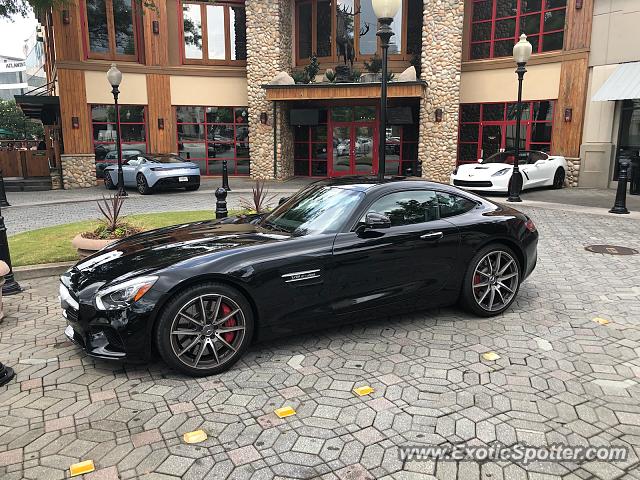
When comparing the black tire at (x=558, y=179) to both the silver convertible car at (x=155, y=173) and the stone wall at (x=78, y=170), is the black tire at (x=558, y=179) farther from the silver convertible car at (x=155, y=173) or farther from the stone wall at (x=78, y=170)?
the stone wall at (x=78, y=170)

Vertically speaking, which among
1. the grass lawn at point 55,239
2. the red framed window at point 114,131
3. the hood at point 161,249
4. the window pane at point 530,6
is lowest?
the grass lawn at point 55,239

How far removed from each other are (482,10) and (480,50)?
1.57m

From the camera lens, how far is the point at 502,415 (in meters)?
3.49

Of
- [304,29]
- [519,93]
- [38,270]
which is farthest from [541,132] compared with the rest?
[38,270]

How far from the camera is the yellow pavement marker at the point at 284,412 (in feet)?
11.5

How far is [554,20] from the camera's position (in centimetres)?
1947

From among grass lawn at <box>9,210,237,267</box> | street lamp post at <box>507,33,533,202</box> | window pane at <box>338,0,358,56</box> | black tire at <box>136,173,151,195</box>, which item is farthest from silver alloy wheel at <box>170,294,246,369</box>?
window pane at <box>338,0,358,56</box>

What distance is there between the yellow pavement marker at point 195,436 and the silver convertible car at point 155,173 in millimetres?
15628

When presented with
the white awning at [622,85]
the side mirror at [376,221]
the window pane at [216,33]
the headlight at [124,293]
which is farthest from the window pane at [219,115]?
the headlight at [124,293]

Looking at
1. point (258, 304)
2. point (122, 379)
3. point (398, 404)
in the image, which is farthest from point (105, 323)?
point (398, 404)

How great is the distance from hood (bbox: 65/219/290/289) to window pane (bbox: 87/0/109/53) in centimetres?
1938

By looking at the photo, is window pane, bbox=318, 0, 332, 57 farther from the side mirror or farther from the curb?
the side mirror

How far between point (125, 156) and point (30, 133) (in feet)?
195

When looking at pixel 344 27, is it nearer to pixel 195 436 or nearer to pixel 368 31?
pixel 368 31
